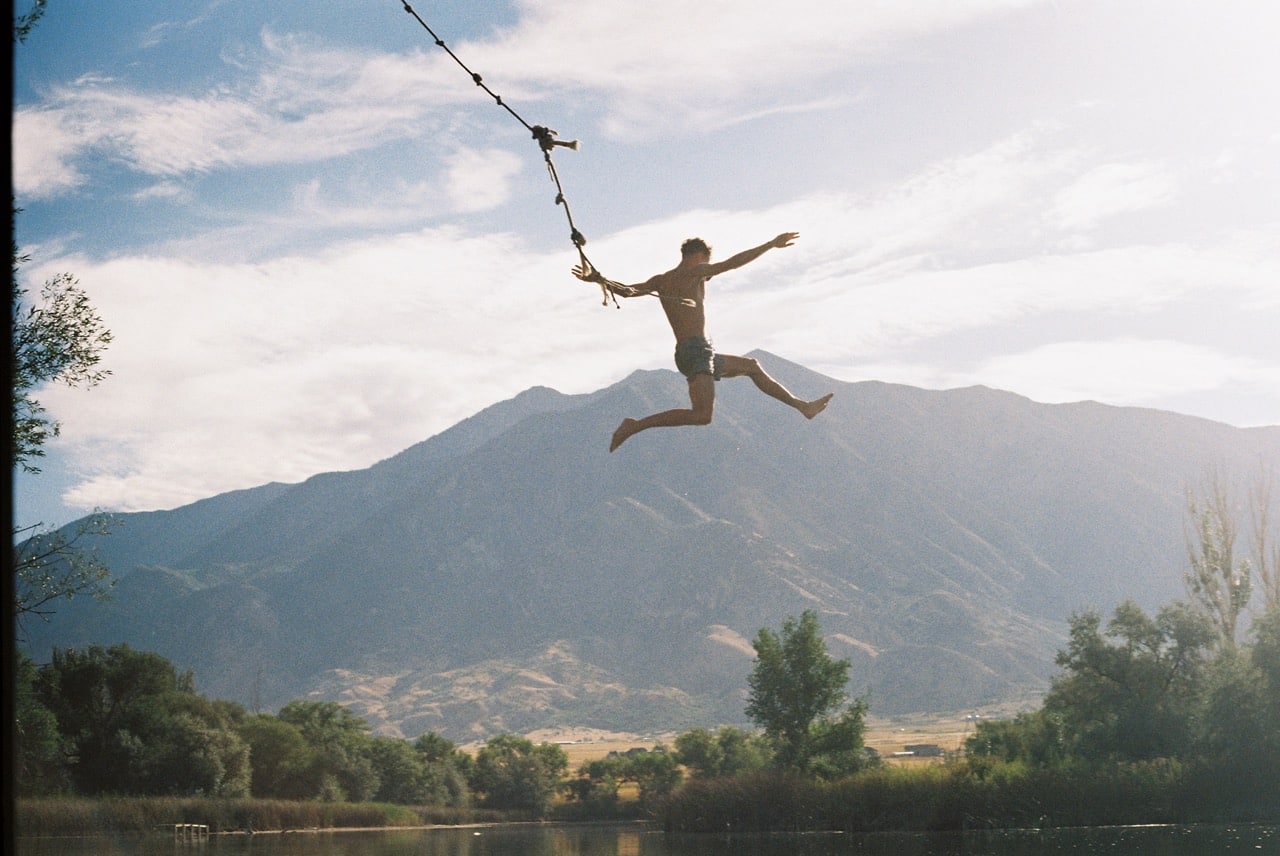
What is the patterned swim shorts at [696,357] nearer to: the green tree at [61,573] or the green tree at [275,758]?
the green tree at [61,573]

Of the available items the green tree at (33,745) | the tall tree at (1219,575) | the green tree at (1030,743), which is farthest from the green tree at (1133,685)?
the green tree at (33,745)

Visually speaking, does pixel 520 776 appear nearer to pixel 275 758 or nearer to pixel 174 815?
pixel 275 758

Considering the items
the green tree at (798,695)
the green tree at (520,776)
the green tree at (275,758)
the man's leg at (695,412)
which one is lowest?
the green tree at (520,776)

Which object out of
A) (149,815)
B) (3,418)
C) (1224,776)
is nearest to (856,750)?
(1224,776)

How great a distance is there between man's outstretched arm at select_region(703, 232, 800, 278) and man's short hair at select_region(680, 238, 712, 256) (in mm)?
205

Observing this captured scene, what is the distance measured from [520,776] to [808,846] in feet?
218

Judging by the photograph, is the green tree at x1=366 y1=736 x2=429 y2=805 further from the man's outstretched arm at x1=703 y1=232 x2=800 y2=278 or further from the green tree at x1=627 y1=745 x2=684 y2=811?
the man's outstretched arm at x1=703 y1=232 x2=800 y2=278

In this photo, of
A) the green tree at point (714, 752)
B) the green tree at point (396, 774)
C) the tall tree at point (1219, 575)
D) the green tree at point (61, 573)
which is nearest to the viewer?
the green tree at point (61, 573)

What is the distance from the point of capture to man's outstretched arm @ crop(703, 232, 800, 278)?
12.9 meters

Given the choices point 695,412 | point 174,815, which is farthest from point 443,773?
point 695,412

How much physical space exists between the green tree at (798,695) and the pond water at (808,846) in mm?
9519

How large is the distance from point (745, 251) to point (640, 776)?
98.7 meters

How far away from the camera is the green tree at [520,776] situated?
111125 mm

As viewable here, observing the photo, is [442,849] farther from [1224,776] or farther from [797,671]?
[1224,776]
